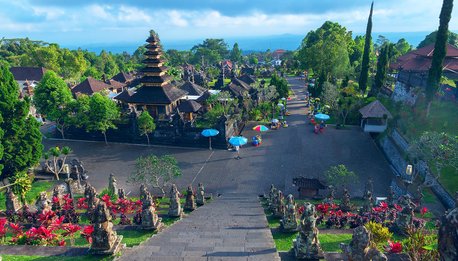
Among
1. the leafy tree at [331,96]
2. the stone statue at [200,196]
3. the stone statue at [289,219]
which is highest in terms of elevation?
the leafy tree at [331,96]

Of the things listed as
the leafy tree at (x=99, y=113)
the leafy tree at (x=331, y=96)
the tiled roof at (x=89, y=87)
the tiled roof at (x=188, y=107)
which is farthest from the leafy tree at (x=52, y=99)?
the leafy tree at (x=331, y=96)

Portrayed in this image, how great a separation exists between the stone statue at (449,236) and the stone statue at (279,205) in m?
12.7

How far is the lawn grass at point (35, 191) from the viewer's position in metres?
20.9

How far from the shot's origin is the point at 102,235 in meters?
10.7

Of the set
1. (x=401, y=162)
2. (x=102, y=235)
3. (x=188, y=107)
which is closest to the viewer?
(x=102, y=235)

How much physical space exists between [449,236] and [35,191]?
84.6 feet

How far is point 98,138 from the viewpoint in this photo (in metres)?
34.2

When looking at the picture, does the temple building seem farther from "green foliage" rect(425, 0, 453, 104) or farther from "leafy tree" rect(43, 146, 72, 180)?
"green foliage" rect(425, 0, 453, 104)

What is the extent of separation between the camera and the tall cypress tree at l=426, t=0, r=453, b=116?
91.2 feet

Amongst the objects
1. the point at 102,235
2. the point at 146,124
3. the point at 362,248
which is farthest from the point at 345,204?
the point at 146,124

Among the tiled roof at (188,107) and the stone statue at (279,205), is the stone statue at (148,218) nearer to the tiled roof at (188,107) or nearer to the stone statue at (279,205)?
the stone statue at (279,205)

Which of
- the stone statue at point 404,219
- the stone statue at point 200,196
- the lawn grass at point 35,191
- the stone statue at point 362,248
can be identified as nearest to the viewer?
the stone statue at point 362,248

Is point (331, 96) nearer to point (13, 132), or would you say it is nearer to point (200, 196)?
point (200, 196)

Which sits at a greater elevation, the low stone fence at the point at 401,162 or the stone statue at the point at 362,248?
the stone statue at the point at 362,248
